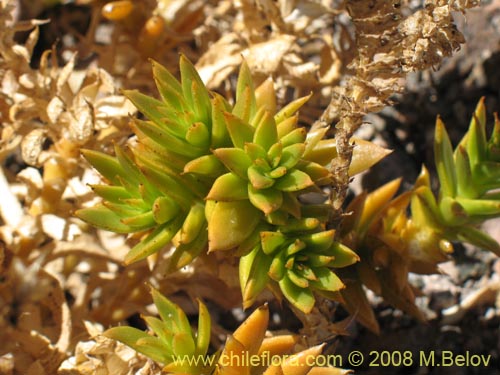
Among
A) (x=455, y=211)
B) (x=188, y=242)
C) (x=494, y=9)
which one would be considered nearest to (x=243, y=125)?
(x=188, y=242)

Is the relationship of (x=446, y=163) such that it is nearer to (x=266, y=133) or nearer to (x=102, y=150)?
(x=266, y=133)

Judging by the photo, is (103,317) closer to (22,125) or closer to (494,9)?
(22,125)

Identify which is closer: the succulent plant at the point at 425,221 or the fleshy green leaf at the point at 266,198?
the fleshy green leaf at the point at 266,198

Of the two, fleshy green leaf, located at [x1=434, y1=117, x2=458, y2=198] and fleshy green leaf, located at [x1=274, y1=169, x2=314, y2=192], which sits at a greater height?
fleshy green leaf, located at [x1=274, y1=169, x2=314, y2=192]

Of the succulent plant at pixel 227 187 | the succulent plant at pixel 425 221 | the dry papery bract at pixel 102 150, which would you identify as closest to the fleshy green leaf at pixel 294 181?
the succulent plant at pixel 227 187

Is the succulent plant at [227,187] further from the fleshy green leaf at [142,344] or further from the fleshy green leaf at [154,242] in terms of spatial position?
the fleshy green leaf at [142,344]

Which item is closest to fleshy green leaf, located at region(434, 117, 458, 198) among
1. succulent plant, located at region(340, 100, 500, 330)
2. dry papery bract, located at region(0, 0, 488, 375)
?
succulent plant, located at region(340, 100, 500, 330)

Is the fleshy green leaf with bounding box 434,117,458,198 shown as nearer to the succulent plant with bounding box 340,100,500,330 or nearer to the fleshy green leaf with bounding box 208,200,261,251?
the succulent plant with bounding box 340,100,500,330

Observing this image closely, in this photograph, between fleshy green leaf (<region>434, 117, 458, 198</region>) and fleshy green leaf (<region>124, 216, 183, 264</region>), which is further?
fleshy green leaf (<region>434, 117, 458, 198</region>)
